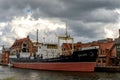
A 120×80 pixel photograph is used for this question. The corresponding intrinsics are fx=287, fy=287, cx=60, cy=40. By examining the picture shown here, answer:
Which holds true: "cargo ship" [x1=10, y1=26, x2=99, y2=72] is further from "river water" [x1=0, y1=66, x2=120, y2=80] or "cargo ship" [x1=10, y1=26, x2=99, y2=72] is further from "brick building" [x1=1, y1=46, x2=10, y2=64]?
"brick building" [x1=1, y1=46, x2=10, y2=64]

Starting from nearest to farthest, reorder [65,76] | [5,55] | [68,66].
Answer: [65,76]
[68,66]
[5,55]

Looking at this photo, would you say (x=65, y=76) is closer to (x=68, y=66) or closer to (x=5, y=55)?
(x=68, y=66)

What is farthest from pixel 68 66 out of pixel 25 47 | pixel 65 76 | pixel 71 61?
pixel 25 47

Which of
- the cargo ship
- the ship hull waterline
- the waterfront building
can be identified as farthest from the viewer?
the waterfront building

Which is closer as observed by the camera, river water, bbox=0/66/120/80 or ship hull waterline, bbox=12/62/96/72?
river water, bbox=0/66/120/80

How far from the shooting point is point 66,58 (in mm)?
77500

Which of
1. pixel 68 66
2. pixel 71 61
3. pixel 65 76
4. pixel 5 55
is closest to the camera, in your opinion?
pixel 65 76

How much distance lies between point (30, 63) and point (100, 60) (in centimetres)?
2409

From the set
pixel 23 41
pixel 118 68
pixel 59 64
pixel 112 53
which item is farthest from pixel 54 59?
pixel 23 41

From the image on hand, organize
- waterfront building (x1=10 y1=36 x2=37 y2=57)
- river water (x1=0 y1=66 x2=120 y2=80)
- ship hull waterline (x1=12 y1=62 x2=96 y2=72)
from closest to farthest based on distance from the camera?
river water (x1=0 y1=66 x2=120 y2=80), ship hull waterline (x1=12 y1=62 x2=96 y2=72), waterfront building (x1=10 y1=36 x2=37 y2=57)

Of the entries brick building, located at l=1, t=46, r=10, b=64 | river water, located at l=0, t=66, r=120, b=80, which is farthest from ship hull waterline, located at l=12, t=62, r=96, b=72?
brick building, located at l=1, t=46, r=10, b=64

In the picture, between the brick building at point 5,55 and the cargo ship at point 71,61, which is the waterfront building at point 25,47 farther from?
the cargo ship at point 71,61

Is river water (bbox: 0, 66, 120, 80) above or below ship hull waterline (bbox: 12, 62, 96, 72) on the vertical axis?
below

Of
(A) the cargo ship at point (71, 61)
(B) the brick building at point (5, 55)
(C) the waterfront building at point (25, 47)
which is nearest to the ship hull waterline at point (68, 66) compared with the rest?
(A) the cargo ship at point (71, 61)
